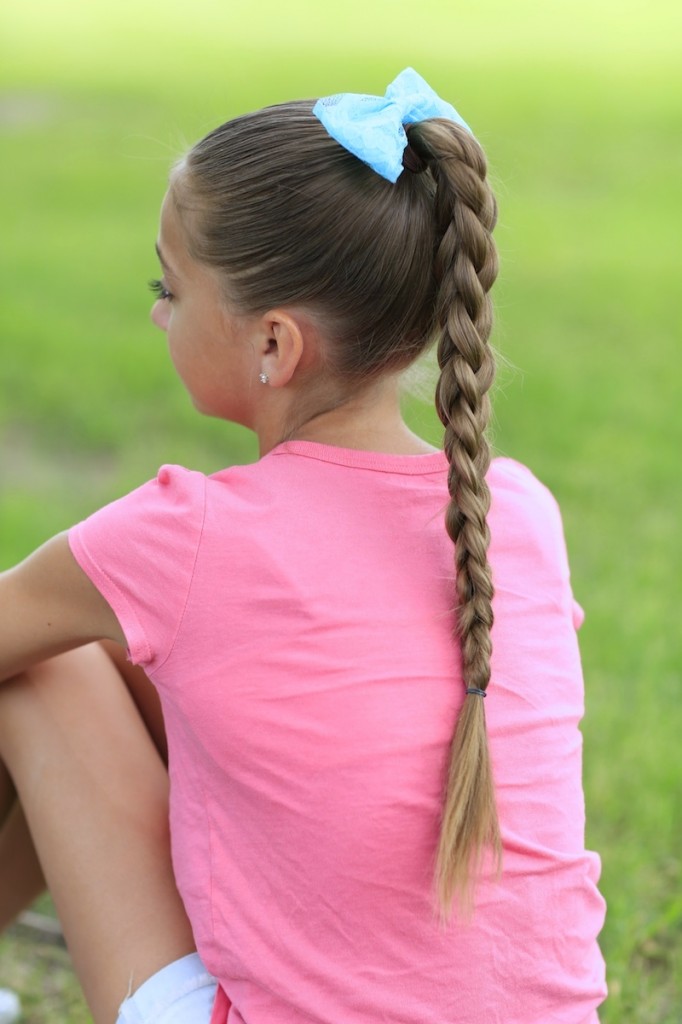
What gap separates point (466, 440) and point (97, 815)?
66cm

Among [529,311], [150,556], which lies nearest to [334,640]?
[150,556]

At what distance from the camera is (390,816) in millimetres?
1317

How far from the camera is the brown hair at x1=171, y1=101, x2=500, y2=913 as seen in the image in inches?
52.0

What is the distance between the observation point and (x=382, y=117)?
4.61 feet

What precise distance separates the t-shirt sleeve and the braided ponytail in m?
0.28

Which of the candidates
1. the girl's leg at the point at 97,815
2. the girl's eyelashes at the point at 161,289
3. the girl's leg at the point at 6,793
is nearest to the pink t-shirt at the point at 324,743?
the girl's leg at the point at 97,815

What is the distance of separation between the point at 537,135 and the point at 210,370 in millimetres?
8312

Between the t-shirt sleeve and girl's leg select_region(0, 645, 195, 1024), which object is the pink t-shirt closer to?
the t-shirt sleeve

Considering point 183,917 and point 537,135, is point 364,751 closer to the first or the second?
point 183,917

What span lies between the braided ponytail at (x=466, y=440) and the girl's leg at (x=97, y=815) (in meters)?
0.39

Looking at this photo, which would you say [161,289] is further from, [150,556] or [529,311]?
[529,311]

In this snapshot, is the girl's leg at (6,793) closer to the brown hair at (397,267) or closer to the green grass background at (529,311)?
the brown hair at (397,267)

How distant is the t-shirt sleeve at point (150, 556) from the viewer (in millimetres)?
1324

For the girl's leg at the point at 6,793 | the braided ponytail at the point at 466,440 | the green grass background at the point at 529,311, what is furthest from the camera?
the green grass background at the point at 529,311
